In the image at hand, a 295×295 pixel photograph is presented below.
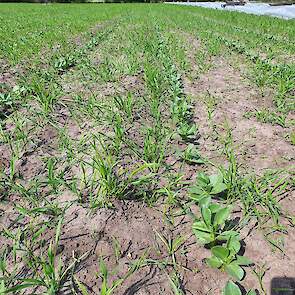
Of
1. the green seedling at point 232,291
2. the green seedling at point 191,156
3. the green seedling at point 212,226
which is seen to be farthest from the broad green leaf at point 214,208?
the green seedling at point 191,156

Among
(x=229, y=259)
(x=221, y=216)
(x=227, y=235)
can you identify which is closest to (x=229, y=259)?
(x=229, y=259)

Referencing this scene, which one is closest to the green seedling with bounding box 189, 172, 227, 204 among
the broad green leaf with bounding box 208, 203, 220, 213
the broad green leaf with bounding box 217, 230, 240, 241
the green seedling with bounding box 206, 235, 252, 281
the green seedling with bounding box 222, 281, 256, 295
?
the broad green leaf with bounding box 208, 203, 220, 213

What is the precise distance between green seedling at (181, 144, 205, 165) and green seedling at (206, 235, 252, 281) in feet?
2.88

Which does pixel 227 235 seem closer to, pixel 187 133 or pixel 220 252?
pixel 220 252

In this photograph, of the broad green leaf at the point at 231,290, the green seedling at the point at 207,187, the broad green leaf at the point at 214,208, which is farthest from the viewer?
the green seedling at the point at 207,187

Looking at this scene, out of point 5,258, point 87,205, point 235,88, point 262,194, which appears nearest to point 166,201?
point 87,205

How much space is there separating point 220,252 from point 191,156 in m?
0.99

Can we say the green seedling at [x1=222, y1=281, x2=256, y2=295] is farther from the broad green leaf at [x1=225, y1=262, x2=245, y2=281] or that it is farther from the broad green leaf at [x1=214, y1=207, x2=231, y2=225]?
the broad green leaf at [x1=214, y1=207, x2=231, y2=225]

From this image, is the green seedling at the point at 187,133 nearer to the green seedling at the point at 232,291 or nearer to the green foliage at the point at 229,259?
the green foliage at the point at 229,259

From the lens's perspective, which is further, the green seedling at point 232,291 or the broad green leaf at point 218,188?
the broad green leaf at point 218,188

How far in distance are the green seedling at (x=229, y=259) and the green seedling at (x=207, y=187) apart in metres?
0.42

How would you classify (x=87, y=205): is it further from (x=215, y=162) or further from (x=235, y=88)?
(x=235, y=88)

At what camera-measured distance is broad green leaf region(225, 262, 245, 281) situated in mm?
1393

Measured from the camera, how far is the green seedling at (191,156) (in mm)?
2295
